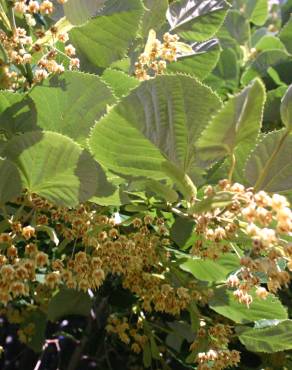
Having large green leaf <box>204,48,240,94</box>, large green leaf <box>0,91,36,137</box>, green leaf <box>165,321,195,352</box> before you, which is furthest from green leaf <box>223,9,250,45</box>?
large green leaf <box>0,91,36,137</box>

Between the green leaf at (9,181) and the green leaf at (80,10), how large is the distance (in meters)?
0.38

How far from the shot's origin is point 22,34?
1.18 meters

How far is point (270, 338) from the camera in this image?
140 centimetres

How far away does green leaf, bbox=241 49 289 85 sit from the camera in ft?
6.65

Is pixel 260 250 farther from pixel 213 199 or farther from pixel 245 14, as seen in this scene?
pixel 245 14

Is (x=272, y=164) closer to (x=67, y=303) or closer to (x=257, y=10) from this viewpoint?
(x=67, y=303)

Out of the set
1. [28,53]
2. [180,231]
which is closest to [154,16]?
[28,53]

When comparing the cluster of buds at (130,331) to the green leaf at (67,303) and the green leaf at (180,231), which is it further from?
the green leaf at (180,231)

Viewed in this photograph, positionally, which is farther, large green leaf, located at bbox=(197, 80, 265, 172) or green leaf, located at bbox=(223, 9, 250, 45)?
green leaf, located at bbox=(223, 9, 250, 45)

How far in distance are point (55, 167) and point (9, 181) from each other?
8cm

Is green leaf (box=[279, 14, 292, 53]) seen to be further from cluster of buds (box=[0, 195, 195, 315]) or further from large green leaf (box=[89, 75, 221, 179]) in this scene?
large green leaf (box=[89, 75, 221, 179])

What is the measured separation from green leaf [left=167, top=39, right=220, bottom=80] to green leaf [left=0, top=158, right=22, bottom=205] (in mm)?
598

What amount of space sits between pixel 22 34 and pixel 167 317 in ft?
3.28

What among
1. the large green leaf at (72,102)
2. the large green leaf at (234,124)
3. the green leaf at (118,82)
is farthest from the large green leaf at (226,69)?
the large green leaf at (234,124)
